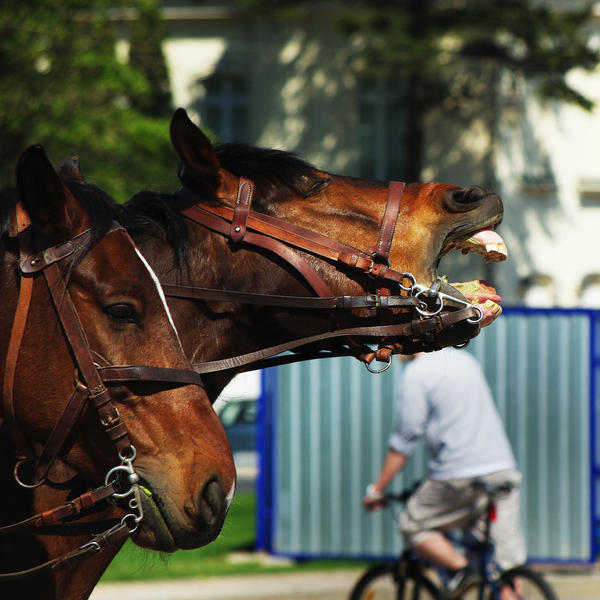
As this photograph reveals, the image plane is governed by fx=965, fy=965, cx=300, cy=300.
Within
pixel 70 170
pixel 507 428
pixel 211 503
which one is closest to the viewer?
pixel 211 503

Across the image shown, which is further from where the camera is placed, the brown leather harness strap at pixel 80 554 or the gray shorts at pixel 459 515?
the gray shorts at pixel 459 515

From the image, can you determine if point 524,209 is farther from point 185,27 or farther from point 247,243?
point 247,243

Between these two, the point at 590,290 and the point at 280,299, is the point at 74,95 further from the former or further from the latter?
the point at 590,290

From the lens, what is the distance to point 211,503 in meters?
2.39

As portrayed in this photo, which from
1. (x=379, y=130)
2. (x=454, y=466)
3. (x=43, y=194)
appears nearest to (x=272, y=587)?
(x=454, y=466)

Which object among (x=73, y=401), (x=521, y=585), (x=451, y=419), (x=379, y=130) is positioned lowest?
(x=521, y=585)

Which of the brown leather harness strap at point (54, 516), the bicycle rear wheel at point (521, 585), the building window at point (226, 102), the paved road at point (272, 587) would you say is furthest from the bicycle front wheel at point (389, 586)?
the building window at point (226, 102)

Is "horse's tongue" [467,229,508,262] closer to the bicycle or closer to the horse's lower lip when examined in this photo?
the horse's lower lip

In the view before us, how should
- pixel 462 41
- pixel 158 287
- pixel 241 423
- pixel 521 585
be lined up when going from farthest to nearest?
pixel 462 41
pixel 241 423
pixel 521 585
pixel 158 287

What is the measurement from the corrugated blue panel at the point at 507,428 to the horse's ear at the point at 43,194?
5.48 meters

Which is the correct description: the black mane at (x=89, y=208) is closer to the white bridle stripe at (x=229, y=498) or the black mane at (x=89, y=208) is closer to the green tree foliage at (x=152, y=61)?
the white bridle stripe at (x=229, y=498)

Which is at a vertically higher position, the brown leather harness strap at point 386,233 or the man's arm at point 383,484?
the brown leather harness strap at point 386,233

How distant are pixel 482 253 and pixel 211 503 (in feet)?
3.17

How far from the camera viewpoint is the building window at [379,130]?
20.7 m
